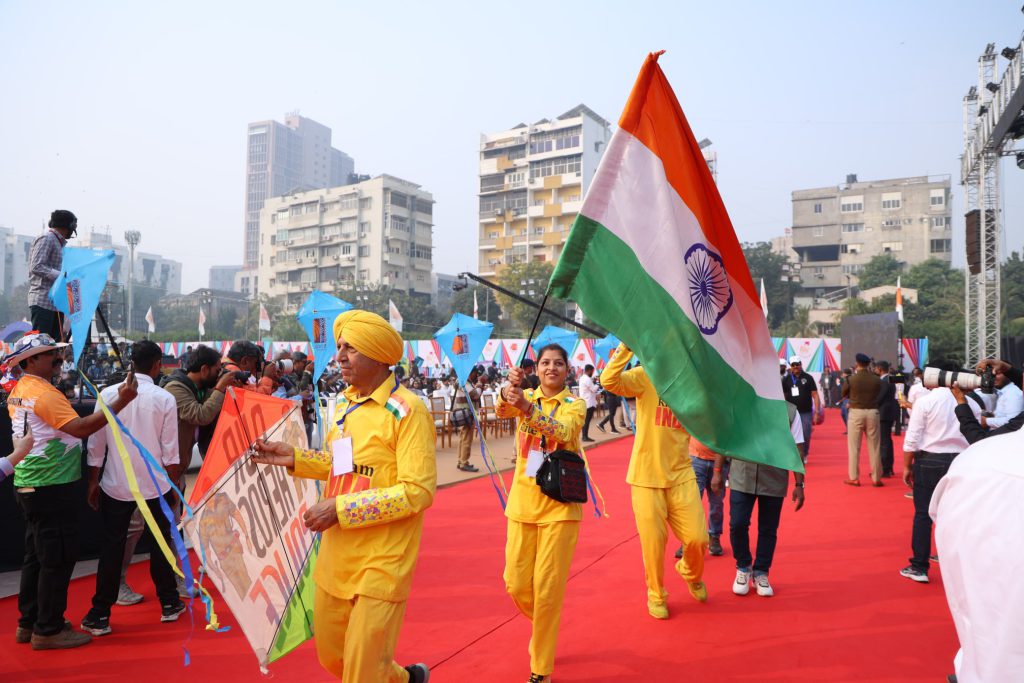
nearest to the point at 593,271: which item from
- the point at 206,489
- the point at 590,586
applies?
the point at 206,489

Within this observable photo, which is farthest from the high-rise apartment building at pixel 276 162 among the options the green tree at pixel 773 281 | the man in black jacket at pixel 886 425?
the man in black jacket at pixel 886 425

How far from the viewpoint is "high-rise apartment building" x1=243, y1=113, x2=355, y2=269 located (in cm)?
16538

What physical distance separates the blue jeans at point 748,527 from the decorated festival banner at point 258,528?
3273 millimetres

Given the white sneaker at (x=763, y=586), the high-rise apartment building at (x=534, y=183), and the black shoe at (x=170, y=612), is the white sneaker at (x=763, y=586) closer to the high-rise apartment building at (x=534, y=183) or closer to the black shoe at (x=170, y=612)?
the black shoe at (x=170, y=612)

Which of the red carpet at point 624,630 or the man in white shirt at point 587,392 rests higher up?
the man in white shirt at point 587,392

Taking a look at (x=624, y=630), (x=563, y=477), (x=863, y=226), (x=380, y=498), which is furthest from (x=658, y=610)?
(x=863, y=226)

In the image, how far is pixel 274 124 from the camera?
16888 cm

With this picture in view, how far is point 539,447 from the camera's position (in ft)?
12.4

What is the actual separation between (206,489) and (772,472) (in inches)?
148

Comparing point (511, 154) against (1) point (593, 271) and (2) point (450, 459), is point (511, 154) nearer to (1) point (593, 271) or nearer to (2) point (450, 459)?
(2) point (450, 459)

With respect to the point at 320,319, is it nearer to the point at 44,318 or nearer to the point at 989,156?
the point at 44,318

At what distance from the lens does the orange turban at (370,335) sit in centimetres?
265

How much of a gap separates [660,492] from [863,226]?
7898 cm

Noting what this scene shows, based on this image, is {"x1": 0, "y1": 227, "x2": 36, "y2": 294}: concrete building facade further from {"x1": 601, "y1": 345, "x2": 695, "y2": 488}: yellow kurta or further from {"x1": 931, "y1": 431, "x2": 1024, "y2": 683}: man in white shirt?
{"x1": 931, "y1": 431, "x2": 1024, "y2": 683}: man in white shirt
